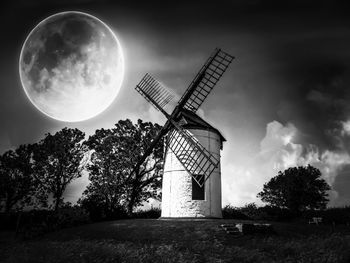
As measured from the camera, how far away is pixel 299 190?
55125 millimetres

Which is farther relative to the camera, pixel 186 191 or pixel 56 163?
pixel 56 163

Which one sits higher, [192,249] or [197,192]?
[197,192]

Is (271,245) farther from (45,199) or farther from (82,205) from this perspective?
(45,199)

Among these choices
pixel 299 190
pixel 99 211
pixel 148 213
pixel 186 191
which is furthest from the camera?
pixel 299 190

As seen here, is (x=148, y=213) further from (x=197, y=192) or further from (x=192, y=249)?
(x=192, y=249)

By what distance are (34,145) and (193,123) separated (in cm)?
2278

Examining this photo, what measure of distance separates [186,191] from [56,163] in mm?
19818

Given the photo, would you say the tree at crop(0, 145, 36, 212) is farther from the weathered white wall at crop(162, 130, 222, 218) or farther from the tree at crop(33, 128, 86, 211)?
the weathered white wall at crop(162, 130, 222, 218)

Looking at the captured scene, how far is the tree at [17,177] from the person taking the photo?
38688 mm

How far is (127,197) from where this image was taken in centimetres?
3102

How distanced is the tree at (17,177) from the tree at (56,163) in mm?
3775

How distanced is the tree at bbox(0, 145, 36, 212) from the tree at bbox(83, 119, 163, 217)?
12.3 m

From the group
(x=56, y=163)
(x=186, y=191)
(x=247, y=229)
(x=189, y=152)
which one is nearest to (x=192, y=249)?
(x=247, y=229)

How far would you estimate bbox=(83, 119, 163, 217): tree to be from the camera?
30.0 m
